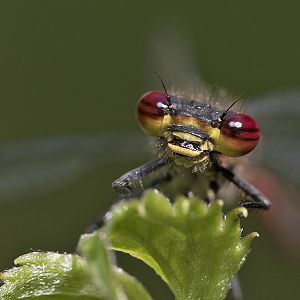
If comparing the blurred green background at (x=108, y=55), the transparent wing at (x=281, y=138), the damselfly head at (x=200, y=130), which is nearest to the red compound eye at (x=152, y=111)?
the damselfly head at (x=200, y=130)

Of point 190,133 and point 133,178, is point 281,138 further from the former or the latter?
point 190,133

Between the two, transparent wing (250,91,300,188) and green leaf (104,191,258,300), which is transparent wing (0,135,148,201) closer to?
transparent wing (250,91,300,188)

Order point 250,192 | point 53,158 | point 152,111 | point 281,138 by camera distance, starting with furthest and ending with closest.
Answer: point 281,138 < point 53,158 < point 250,192 < point 152,111

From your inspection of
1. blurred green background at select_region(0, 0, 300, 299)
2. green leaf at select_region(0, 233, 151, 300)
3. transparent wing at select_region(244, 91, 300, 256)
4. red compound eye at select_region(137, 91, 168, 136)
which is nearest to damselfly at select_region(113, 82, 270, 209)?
red compound eye at select_region(137, 91, 168, 136)

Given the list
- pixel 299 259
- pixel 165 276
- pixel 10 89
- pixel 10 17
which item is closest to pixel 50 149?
pixel 299 259

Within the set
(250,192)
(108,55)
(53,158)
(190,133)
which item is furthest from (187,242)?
(108,55)

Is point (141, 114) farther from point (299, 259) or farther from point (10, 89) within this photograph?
point (10, 89)
